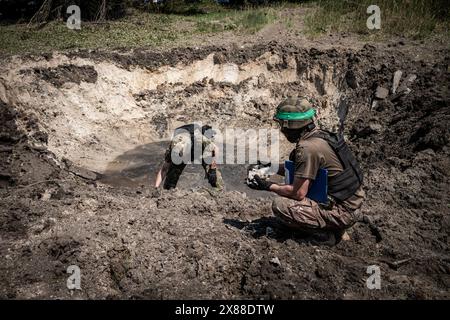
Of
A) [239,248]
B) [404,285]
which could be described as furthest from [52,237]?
[404,285]

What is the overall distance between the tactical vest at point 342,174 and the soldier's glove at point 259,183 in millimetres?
660

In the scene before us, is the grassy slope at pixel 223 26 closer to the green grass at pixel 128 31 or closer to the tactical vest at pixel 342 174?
the green grass at pixel 128 31

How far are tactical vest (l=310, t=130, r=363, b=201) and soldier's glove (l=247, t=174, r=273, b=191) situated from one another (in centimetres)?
66

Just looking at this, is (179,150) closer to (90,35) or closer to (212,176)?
(212,176)

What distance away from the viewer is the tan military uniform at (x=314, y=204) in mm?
4270

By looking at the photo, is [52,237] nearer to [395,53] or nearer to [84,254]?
[84,254]

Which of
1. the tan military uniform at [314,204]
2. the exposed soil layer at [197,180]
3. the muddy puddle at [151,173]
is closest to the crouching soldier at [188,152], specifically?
the exposed soil layer at [197,180]

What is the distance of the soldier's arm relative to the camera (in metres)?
4.32

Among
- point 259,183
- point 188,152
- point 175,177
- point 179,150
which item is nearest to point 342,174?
point 259,183

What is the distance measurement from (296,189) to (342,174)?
0.52 m

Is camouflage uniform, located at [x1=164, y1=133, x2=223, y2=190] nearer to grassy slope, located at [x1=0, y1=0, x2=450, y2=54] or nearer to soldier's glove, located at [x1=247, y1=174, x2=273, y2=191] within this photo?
soldier's glove, located at [x1=247, y1=174, x2=273, y2=191]

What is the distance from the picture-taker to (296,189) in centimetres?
437

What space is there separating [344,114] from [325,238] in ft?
16.1

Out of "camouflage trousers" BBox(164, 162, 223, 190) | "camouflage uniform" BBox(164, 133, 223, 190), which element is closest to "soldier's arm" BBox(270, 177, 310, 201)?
"camouflage uniform" BBox(164, 133, 223, 190)
